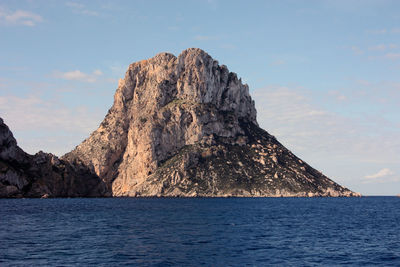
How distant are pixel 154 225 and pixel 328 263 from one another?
42372mm

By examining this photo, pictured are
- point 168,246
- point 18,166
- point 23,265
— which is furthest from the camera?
point 18,166

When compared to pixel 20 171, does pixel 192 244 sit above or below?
below

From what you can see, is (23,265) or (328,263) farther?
(328,263)

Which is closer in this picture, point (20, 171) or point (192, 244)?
point (192, 244)

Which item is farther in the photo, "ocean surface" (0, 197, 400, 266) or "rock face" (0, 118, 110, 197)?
"rock face" (0, 118, 110, 197)

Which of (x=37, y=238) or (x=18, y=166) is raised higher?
(x=18, y=166)

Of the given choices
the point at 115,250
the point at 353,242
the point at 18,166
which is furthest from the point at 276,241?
the point at 18,166

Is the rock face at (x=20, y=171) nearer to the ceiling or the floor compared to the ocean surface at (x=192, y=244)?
nearer to the ceiling

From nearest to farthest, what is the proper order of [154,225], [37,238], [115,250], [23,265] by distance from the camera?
1. [23,265]
2. [115,250]
3. [37,238]
4. [154,225]

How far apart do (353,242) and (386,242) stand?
19.2ft

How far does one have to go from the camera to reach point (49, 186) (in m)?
199

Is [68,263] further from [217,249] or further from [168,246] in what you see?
[217,249]

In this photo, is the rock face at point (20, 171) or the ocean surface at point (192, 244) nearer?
the ocean surface at point (192, 244)

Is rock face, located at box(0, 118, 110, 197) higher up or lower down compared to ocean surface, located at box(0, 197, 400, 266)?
higher up
